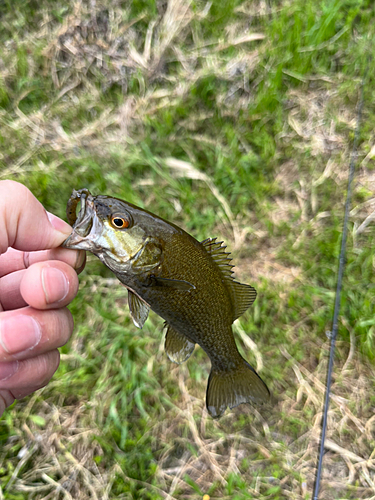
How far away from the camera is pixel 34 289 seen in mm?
1421

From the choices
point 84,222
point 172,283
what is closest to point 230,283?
point 172,283

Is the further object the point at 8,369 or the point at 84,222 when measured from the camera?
the point at 8,369

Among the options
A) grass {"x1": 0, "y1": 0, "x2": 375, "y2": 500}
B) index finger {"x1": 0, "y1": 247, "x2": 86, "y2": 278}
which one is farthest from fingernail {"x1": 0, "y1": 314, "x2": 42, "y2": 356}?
grass {"x1": 0, "y1": 0, "x2": 375, "y2": 500}

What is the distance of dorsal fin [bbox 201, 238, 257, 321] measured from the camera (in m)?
1.54

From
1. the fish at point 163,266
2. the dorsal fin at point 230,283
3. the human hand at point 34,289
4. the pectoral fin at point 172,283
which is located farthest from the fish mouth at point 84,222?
the dorsal fin at point 230,283

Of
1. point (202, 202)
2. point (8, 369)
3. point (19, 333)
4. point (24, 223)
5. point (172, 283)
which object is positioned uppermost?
point (202, 202)

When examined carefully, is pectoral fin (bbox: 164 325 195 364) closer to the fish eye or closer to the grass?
the fish eye

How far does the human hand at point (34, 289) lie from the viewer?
1.40 meters

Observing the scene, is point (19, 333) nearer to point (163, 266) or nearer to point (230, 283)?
point (163, 266)

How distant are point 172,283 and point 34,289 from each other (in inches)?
23.1

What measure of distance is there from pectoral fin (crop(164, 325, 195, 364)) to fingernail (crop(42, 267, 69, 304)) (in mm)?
550

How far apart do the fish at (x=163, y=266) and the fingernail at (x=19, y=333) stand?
38 cm

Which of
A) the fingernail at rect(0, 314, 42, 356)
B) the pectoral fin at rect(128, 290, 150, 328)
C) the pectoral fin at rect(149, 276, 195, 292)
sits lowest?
the fingernail at rect(0, 314, 42, 356)

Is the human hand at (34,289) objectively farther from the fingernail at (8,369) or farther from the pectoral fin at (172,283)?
the pectoral fin at (172,283)
